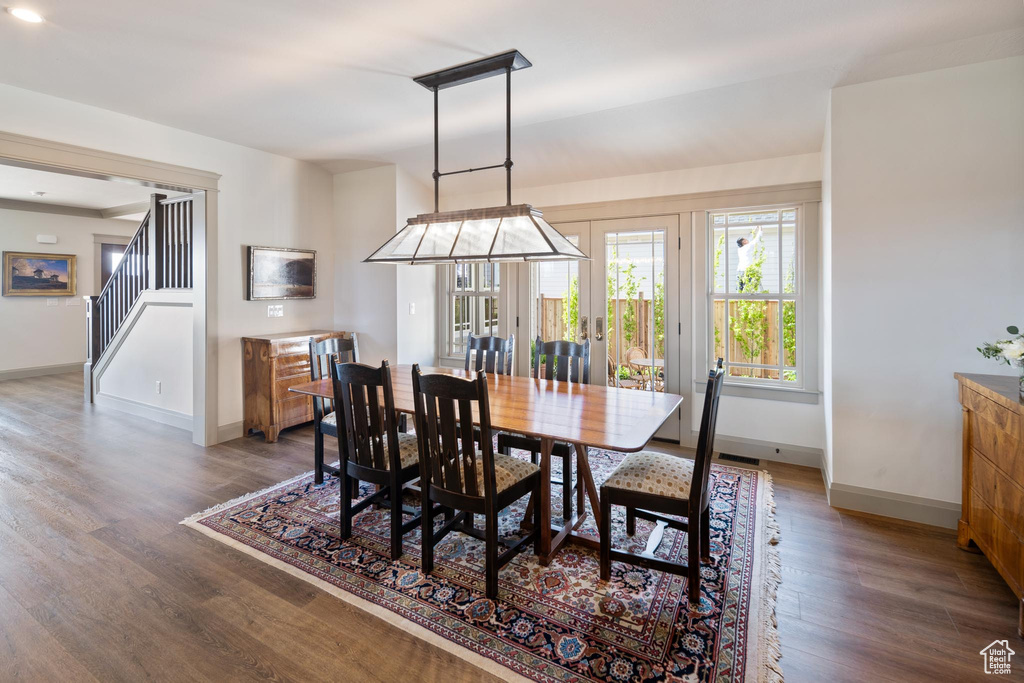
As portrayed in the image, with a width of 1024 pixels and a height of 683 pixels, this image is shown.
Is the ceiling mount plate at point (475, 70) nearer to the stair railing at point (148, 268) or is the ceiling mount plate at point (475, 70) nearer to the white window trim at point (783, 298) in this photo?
the white window trim at point (783, 298)

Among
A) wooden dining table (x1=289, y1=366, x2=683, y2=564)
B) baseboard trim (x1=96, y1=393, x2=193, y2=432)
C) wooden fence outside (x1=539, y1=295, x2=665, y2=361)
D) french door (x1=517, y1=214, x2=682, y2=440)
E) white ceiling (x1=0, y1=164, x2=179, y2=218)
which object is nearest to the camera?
wooden dining table (x1=289, y1=366, x2=683, y2=564)

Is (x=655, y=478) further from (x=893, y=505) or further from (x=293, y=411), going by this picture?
(x=293, y=411)

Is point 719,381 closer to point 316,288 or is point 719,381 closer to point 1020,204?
point 1020,204

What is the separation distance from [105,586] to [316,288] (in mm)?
3411

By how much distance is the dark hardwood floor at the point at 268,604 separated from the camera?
178cm

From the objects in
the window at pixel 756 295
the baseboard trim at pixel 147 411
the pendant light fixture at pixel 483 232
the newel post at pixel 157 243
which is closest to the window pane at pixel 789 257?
the window at pixel 756 295

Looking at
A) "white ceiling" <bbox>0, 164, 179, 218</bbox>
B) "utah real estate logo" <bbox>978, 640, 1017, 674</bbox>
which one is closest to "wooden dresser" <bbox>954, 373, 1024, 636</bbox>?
"utah real estate logo" <bbox>978, 640, 1017, 674</bbox>

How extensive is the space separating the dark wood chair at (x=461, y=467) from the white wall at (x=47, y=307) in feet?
28.2

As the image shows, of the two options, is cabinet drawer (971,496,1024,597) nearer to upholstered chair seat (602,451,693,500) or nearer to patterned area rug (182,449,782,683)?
patterned area rug (182,449,782,683)

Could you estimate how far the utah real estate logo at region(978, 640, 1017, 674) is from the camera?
5.71 ft

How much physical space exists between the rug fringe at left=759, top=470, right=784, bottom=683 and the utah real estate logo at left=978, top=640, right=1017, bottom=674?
2.21 ft

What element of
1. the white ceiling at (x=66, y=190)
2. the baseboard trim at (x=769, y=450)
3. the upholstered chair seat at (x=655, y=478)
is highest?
the white ceiling at (x=66, y=190)

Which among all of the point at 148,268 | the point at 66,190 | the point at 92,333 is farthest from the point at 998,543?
the point at 66,190

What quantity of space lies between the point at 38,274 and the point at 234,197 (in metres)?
5.71
